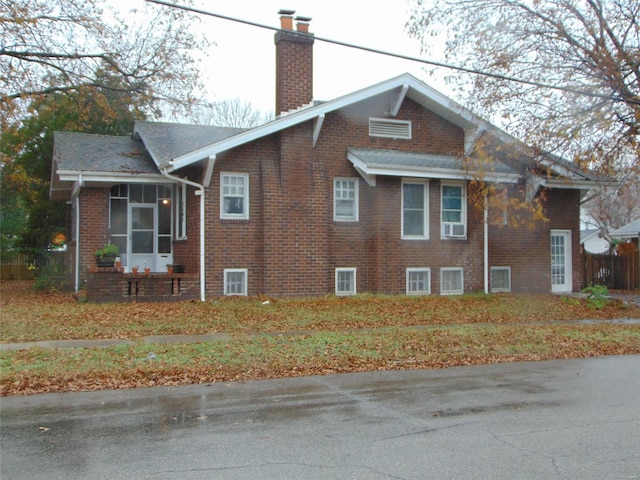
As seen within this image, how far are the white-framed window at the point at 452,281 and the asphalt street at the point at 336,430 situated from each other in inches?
405

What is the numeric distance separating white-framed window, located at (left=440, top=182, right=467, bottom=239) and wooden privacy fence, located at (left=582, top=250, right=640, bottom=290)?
29.6 feet

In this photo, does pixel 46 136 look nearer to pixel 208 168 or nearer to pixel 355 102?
pixel 208 168

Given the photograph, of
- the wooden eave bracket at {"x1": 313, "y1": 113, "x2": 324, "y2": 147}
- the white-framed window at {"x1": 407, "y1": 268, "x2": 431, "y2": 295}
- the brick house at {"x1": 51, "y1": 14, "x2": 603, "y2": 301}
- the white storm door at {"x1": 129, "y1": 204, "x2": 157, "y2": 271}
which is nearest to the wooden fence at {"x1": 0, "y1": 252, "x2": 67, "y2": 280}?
the brick house at {"x1": 51, "y1": 14, "x2": 603, "y2": 301}

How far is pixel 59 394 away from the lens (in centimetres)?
760

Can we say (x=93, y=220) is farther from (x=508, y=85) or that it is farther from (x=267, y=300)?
(x=508, y=85)

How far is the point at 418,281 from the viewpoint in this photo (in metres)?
18.7

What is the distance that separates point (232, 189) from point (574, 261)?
12.0 meters

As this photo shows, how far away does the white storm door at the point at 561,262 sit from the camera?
2155 cm

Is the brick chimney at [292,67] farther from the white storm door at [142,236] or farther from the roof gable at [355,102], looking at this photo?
the white storm door at [142,236]

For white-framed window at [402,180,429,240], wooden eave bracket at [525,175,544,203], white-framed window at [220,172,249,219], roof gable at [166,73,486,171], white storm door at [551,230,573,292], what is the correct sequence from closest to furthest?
roof gable at [166,73,486,171], white-framed window at [220,172,249,219], white-framed window at [402,180,429,240], wooden eave bracket at [525,175,544,203], white storm door at [551,230,573,292]

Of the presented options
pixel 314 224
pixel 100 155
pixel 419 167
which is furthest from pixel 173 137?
pixel 419 167

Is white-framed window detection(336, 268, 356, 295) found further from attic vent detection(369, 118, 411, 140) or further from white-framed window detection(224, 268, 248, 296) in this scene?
attic vent detection(369, 118, 411, 140)

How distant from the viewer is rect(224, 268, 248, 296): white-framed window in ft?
56.2

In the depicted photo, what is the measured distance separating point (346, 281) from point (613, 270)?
14.0m
